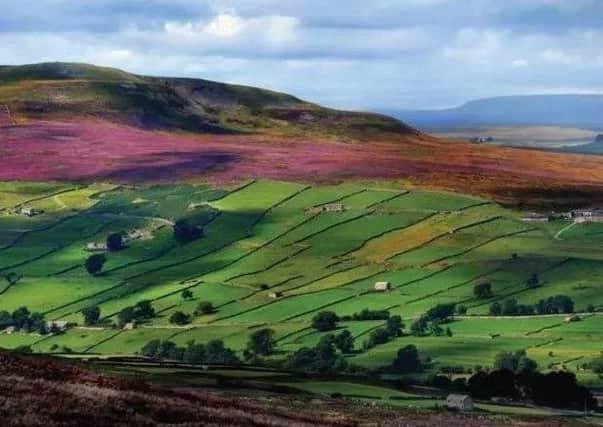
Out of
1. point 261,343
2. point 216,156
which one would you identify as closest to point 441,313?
point 261,343

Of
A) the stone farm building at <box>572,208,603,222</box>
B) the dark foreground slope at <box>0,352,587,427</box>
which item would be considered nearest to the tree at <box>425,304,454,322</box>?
the stone farm building at <box>572,208,603,222</box>

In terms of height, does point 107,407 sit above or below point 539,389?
above

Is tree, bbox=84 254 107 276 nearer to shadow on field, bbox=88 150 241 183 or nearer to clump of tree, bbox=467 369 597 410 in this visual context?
shadow on field, bbox=88 150 241 183

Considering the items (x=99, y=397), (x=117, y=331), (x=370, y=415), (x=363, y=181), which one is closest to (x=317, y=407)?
(x=370, y=415)

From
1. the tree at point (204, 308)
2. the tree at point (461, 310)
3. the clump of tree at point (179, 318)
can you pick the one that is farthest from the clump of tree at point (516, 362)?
the clump of tree at point (179, 318)

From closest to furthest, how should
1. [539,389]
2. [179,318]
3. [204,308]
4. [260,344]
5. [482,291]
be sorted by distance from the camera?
[539,389]
[260,344]
[179,318]
[204,308]
[482,291]

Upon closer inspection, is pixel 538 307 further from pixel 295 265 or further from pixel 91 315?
pixel 91 315

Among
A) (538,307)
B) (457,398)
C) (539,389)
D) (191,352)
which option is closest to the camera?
(457,398)

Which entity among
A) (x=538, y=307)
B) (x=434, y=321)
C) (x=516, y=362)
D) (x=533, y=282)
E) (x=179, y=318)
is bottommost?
(x=179, y=318)
